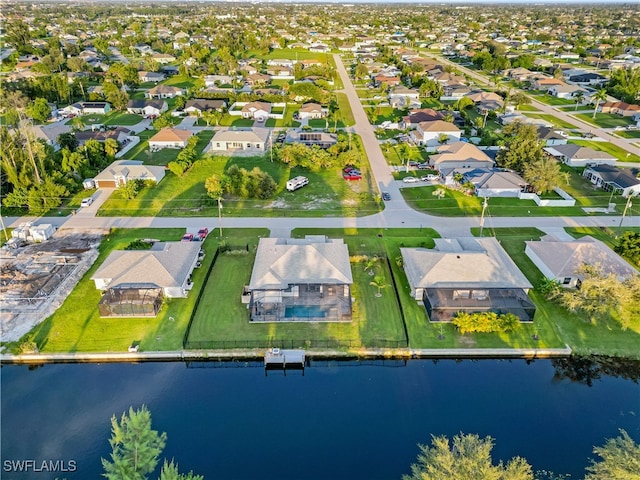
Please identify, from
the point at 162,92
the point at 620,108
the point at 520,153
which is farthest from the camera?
the point at 162,92

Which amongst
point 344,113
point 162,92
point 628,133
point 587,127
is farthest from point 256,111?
point 628,133

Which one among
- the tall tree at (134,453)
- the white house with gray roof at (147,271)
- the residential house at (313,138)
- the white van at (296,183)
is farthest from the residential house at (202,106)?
the tall tree at (134,453)

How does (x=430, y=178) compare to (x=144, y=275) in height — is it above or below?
below

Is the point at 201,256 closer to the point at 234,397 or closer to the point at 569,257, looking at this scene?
the point at 234,397

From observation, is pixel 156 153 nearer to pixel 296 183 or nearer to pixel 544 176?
pixel 296 183

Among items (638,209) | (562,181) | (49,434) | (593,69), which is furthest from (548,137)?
(593,69)

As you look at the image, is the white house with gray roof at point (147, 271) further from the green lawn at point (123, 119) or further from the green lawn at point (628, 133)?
the green lawn at point (628, 133)
